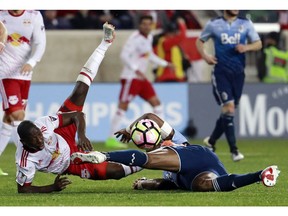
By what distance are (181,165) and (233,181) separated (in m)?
0.55

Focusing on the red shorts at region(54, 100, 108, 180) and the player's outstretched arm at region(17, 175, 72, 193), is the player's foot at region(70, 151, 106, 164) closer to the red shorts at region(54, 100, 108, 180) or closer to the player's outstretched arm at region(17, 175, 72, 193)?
the player's outstretched arm at region(17, 175, 72, 193)

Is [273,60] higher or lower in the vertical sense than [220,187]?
lower

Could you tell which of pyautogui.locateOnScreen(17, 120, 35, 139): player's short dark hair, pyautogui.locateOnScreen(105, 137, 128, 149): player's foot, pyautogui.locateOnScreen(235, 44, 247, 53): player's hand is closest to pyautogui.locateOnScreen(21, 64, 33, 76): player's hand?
pyautogui.locateOnScreen(235, 44, 247, 53): player's hand

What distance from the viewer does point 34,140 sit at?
35.1 ft

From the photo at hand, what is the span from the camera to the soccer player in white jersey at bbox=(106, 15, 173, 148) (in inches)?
770

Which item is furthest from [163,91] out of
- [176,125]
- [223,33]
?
[223,33]

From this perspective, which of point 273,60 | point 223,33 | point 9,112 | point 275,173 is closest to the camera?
point 275,173

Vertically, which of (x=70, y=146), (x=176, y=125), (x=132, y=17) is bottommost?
(x=176, y=125)

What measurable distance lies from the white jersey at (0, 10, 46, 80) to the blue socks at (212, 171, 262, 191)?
165 inches

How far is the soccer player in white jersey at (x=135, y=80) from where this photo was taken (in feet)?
64.1

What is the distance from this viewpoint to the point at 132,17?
919 inches

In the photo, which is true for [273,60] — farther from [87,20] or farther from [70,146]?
[70,146]

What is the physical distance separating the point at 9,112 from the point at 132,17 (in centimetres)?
947

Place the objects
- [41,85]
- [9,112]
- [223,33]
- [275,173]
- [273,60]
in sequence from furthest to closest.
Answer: [273,60] → [41,85] → [223,33] → [9,112] → [275,173]
